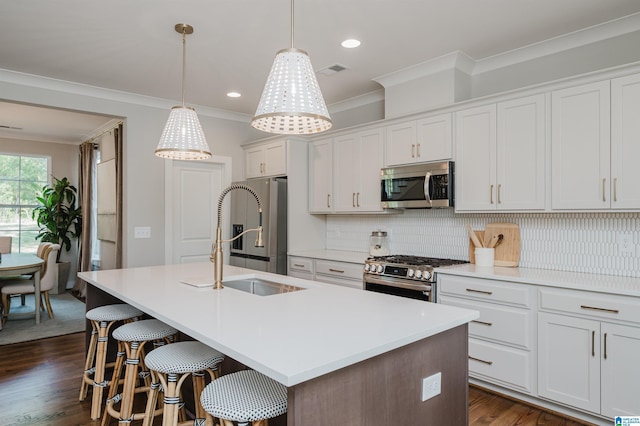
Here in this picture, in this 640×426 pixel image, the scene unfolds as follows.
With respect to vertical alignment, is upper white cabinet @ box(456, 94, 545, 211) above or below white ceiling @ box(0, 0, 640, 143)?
below

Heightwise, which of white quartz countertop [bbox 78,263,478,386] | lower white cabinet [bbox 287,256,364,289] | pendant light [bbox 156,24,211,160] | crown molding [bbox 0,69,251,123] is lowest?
lower white cabinet [bbox 287,256,364,289]

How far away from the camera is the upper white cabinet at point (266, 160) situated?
181 inches

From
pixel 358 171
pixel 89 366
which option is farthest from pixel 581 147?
pixel 89 366

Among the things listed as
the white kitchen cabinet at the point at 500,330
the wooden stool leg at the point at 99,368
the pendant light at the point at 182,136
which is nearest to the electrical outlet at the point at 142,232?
the wooden stool leg at the point at 99,368

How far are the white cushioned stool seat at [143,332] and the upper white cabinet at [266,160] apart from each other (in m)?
2.55

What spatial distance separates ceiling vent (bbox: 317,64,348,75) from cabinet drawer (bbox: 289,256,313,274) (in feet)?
6.16

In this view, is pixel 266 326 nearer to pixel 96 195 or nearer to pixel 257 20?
pixel 257 20

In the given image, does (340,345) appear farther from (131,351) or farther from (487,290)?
(487,290)

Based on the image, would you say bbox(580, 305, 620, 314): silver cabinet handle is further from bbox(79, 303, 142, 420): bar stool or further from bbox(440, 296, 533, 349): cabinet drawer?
bbox(79, 303, 142, 420): bar stool

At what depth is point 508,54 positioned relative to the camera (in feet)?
10.7

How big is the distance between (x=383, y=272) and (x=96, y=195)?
5261mm

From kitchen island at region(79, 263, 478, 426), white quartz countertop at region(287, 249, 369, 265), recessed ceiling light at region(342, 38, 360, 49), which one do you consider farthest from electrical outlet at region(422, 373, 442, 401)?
recessed ceiling light at region(342, 38, 360, 49)

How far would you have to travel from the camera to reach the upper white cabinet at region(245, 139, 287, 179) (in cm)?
460

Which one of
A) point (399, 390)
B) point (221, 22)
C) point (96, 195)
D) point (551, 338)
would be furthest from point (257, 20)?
point (96, 195)
